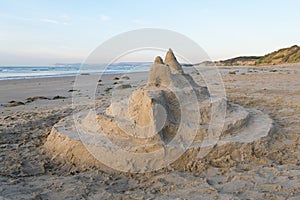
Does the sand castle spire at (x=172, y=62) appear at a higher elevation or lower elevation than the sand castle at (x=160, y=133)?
higher

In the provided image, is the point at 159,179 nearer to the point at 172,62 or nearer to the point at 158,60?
the point at 158,60

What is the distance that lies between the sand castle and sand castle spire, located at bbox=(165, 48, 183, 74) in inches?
21.9

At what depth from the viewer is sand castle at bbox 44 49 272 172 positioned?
13.6 ft

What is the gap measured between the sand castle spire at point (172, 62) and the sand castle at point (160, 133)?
0.56 m

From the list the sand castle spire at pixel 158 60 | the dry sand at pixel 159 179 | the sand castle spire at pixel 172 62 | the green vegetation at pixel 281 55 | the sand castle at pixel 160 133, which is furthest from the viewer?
the green vegetation at pixel 281 55

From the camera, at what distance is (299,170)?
3.80 metres

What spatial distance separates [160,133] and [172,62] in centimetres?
215

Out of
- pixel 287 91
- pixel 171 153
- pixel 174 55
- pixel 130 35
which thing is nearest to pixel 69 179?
pixel 171 153

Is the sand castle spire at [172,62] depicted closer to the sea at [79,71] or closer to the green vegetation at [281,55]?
the sea at [79,71]

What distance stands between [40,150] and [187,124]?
2.57m

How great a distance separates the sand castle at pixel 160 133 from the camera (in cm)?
416

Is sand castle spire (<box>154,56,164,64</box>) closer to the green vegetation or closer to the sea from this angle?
the sea

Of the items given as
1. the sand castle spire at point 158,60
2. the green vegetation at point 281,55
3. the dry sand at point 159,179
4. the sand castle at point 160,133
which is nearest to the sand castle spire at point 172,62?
the sand castle spire at point 158,60

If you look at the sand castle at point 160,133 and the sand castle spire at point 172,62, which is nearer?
the sand castle at point 160,133
